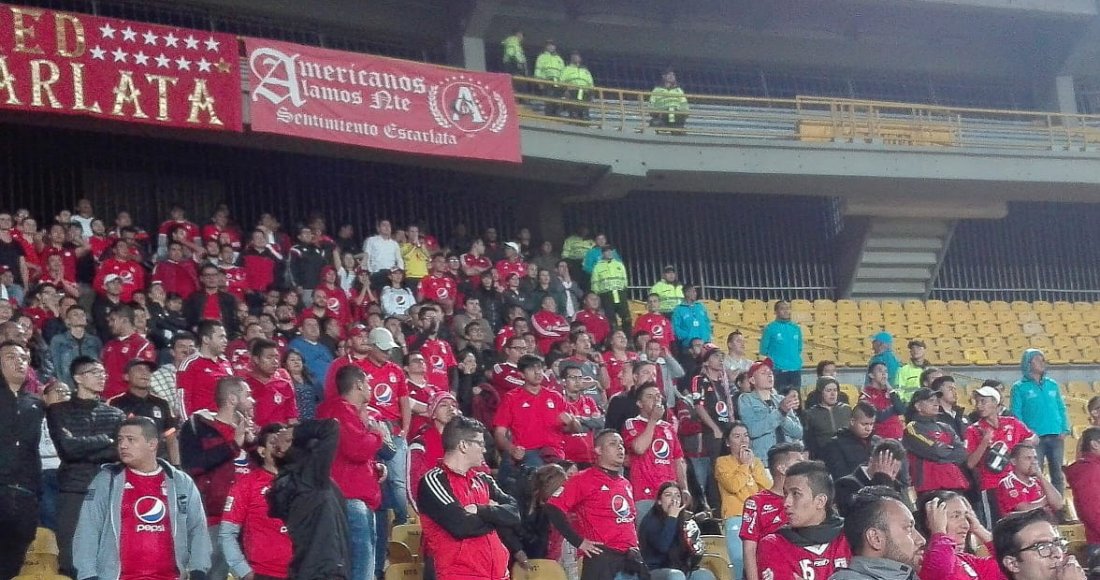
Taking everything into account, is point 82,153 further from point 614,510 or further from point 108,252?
point 614,510

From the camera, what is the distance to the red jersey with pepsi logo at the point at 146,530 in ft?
20.7

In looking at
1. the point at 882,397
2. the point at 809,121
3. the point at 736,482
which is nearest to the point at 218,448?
the point at 736,482

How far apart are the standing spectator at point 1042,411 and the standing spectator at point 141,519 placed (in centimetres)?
943

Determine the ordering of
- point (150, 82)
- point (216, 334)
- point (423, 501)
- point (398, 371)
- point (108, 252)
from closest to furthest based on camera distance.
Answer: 1. point (423, 501)
2. point (216, 334)
3. point (398, 371)
4. point (108, 252)
5. point (150, 82)

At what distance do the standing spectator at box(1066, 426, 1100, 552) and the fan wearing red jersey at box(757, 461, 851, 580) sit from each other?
3.77 m

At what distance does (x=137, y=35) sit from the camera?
47.2 ft

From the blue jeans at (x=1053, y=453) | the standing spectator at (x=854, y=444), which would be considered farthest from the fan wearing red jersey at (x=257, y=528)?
the blue jeans at (x=1053, y=453)

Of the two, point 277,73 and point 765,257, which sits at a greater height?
point 277,73

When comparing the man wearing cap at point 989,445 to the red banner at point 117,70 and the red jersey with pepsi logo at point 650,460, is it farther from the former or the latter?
the red banner at point 117,70

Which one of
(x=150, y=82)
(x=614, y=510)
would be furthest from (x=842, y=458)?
(x=150, y=82)

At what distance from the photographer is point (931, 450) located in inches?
409

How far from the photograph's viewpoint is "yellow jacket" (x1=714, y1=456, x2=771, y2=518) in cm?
1019

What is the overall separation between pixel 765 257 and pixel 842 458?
436 inches

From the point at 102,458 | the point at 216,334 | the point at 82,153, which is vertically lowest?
the point at 102,458
